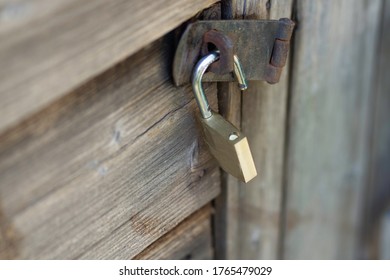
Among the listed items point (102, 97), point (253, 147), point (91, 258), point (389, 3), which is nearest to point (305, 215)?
point (253, 147)

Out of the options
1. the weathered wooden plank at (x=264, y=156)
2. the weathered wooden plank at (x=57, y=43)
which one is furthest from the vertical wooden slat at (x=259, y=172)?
the weathered wooden plank at (x=57, y=43)

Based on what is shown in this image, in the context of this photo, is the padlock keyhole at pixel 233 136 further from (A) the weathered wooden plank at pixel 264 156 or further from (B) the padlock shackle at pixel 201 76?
(A) the weathered wooden plank at pixel 264 156

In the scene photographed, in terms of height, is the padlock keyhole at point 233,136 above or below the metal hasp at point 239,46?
below

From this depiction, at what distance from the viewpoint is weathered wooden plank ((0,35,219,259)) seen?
0.74 m

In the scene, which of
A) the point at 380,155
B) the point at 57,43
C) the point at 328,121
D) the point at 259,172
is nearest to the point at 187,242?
the point at 259,172

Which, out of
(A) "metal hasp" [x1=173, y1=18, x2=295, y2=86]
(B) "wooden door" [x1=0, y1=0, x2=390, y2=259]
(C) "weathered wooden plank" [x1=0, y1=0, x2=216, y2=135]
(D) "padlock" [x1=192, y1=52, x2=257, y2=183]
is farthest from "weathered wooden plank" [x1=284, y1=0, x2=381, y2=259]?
(C) "weathered wooden plank" [x1=0, y1=0, x2=216, y2=135]

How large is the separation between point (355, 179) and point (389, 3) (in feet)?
1.64

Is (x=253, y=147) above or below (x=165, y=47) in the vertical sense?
below

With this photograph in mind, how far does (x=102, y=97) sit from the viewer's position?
2.60 ft

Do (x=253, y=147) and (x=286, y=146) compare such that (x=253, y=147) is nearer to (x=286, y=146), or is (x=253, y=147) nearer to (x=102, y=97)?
(x=286, y=146)

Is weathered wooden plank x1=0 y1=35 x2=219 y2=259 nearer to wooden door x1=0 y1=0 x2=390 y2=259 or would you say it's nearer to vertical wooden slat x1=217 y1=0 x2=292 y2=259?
wooden door x1=0 y1=0 x2=390 y2=259

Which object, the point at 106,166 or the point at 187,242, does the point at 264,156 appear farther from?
the point at 106,166

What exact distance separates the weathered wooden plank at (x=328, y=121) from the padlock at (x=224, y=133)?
29 cm

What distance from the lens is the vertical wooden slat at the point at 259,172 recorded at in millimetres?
1027
